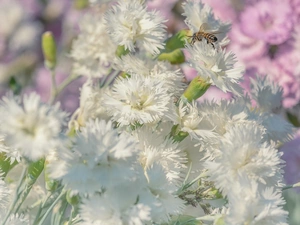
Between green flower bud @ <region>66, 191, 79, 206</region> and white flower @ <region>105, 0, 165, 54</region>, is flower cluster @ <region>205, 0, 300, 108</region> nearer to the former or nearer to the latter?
white flower @ <region>105, 0, 165, 54</region>

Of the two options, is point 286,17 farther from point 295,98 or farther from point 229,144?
point 229,144

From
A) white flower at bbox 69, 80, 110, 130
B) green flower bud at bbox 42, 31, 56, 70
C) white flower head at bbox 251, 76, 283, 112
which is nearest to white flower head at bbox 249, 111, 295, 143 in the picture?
white flower head at bbox 251, 76, 283, 112

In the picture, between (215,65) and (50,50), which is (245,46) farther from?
(215,65)

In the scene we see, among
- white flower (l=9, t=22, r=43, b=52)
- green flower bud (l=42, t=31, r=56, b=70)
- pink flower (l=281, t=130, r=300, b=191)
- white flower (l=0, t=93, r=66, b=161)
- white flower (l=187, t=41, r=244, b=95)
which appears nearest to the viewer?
white flower (l=0, t=93, r=66, b=161)

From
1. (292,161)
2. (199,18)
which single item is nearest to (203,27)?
(199,18)

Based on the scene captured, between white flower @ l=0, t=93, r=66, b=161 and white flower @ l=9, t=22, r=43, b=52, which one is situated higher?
white flower @ l=0, t=93, r=66, b=161

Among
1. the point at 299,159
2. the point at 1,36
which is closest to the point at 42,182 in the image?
the point at 299,159

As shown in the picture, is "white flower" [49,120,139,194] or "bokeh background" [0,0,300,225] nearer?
"white flower" [49,120,139,194]
